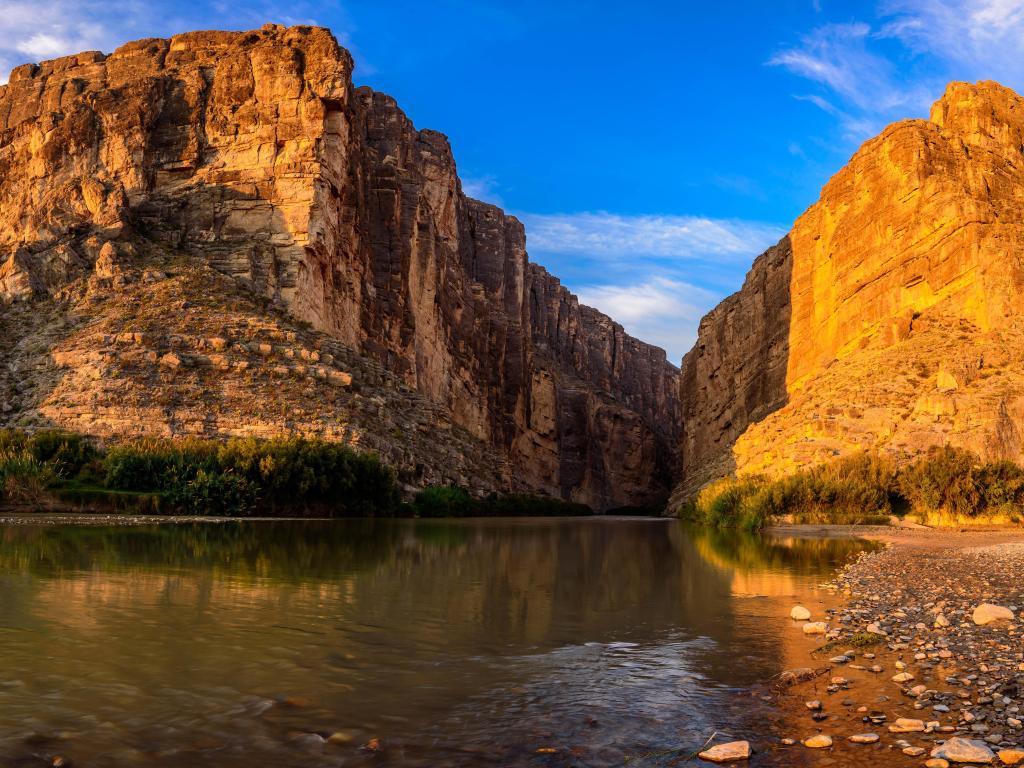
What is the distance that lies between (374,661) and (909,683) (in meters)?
4.34

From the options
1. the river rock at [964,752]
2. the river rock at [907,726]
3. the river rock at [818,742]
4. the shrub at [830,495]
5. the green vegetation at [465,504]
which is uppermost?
the shrub at [830,495]

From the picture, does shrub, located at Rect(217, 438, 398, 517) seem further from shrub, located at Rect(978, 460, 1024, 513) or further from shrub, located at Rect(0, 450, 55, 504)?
shrub, located at Rect(978, 460, 1024, 513)

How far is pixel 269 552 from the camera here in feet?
55.9

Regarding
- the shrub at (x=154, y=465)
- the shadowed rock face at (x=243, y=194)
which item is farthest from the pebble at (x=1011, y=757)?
the shadowed rock face at (x=243, y=194)

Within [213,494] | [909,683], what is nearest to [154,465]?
[213,494]

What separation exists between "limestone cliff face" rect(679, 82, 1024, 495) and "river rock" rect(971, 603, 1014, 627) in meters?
26.5

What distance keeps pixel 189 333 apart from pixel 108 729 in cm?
3937

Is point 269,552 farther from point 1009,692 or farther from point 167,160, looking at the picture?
point 167,160

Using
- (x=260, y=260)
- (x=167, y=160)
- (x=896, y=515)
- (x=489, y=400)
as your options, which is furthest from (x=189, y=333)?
(x=489, y=400)

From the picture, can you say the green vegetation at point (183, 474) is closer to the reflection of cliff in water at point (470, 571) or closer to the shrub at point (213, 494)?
the shrub at point (213, 494)

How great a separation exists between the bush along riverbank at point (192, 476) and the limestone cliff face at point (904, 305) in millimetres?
20537

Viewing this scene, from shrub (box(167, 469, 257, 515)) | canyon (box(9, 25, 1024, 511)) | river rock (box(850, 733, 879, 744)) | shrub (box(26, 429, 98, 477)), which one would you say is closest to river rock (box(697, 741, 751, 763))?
river rock (box(850, 733, 879, 744))

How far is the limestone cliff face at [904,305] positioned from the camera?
116ft

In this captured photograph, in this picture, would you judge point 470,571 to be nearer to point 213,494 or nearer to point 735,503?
point 213,494
